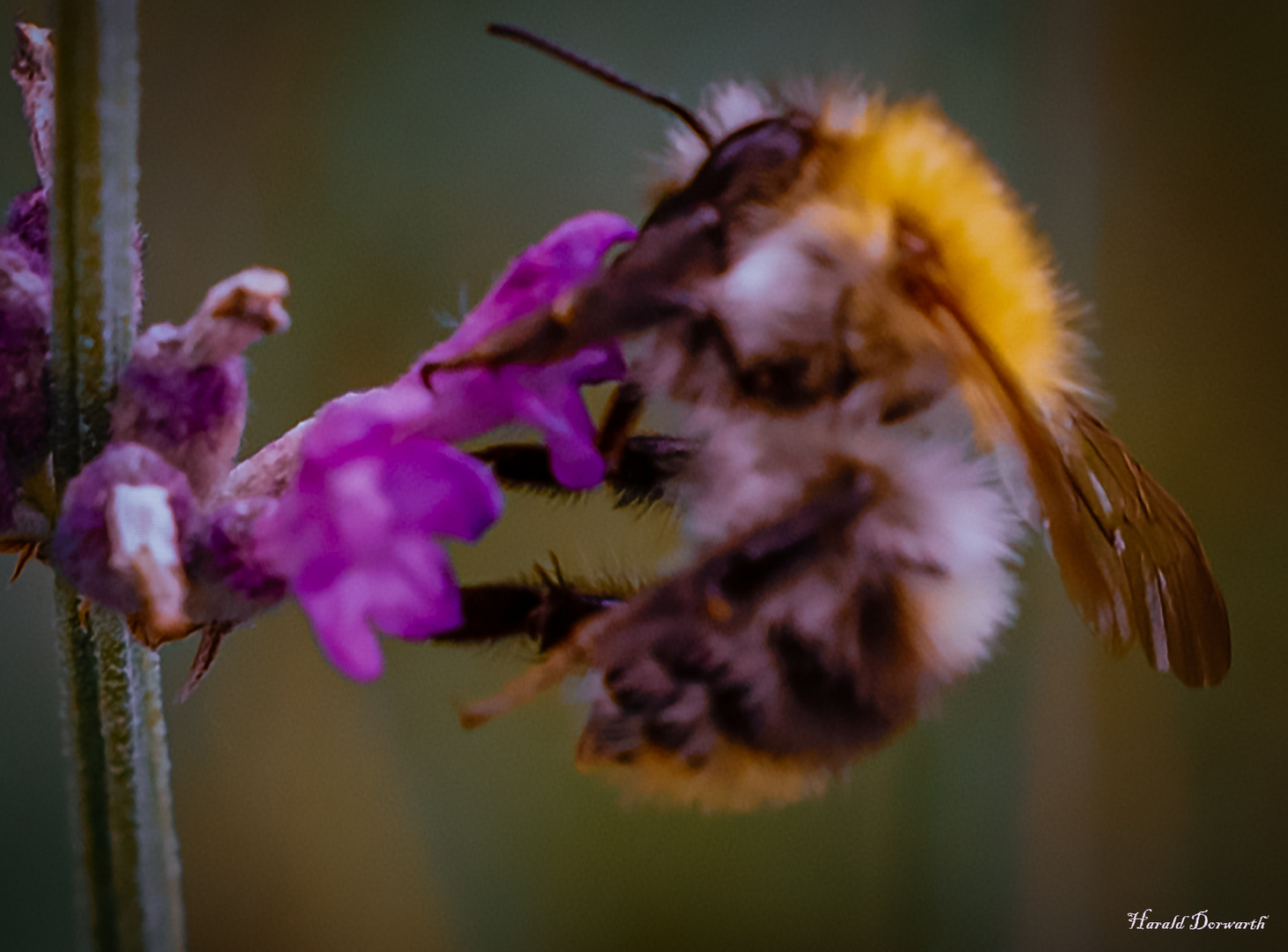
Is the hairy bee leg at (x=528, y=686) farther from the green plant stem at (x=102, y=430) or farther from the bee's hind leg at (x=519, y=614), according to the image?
the green plant stem at (x=102, y=430)

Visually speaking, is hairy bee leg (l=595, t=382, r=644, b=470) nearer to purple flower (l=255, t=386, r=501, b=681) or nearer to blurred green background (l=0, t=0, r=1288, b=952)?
purple flower (l=255, t=386, r=501, b=681)

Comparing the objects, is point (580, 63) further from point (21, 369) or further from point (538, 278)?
point (21, 369)

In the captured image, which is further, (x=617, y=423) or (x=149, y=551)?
(x=617, y=423)

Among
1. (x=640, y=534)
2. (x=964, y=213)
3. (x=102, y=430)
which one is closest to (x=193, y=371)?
(x=102, y=430)

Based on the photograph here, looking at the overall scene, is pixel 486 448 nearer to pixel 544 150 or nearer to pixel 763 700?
pixel 763 700

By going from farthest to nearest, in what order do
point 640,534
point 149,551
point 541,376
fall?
point 640,534
point 541,376
point 149,551

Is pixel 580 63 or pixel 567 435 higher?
pixel 580 63
